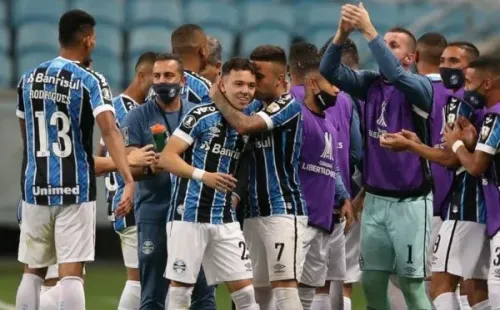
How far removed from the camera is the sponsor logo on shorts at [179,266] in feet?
30.0

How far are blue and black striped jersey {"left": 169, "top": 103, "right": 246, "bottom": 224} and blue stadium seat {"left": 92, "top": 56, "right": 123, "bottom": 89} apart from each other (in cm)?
867

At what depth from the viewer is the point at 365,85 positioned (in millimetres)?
9844

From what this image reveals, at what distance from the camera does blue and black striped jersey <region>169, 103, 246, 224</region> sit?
30.2 ft

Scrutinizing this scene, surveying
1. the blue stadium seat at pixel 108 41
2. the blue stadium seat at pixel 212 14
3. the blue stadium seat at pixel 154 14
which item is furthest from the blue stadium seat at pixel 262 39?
the blue stadium seat at pixel 108 41

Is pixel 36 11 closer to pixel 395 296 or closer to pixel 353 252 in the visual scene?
pixel 353 252

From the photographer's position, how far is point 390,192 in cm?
977

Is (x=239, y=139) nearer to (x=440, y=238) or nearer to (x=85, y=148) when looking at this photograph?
(x=85, y=148)

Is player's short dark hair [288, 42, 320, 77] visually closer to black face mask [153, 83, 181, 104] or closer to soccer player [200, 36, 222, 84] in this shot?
black face mask [153, 83, 181, 104]

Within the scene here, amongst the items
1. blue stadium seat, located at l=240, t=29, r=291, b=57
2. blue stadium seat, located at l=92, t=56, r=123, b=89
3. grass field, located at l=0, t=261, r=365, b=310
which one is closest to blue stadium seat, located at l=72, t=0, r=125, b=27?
blue stadium seat, located at l=92, t=56, r=123, b=89

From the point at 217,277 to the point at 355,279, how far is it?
Result: 2.56m

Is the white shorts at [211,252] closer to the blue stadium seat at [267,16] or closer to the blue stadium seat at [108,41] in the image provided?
the blue stadium seat at [108,41]

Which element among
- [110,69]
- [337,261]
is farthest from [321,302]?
[110,69]

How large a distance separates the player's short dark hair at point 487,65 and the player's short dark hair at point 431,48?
1012 mm

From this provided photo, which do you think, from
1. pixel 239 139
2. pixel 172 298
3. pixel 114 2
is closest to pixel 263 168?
pixel 239 139
